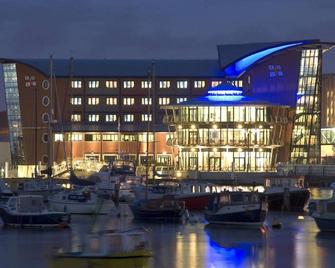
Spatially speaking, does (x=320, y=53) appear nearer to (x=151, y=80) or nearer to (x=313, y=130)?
(x=313, y=130)

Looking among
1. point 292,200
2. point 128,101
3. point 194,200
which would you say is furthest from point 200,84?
point 194,200

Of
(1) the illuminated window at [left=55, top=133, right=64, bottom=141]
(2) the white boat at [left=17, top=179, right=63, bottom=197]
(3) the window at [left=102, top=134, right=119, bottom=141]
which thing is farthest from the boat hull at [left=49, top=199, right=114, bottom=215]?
(3) the window at [left=102, top=134, right=119, bottom=141]

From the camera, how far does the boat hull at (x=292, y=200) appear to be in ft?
283

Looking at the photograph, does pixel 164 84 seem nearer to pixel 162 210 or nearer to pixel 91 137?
pixel 91 137

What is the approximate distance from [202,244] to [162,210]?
57.5ft

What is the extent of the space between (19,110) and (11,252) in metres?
107

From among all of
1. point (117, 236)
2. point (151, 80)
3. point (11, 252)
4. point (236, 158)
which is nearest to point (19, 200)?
point (11, 252)

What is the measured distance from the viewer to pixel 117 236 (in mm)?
34062

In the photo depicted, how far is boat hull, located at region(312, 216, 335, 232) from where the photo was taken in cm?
6309

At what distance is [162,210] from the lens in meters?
73.8

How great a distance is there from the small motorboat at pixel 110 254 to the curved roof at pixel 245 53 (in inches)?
4639

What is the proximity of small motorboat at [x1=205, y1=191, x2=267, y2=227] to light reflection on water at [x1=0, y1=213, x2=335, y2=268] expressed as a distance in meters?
0.97

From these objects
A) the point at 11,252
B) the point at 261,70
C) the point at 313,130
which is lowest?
the point at 11,252

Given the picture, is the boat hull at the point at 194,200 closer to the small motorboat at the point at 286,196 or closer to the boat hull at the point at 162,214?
the small motorboat at the point at 286,196
